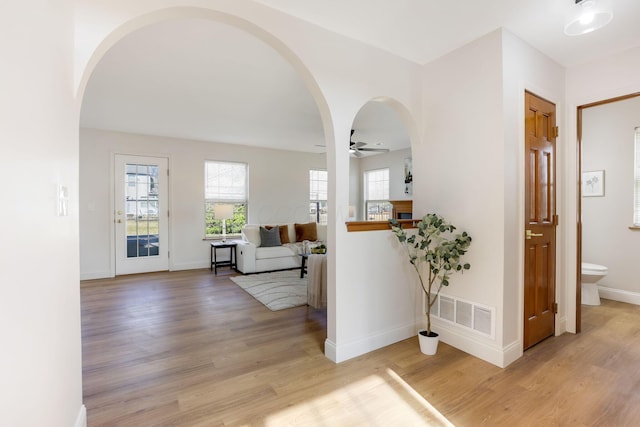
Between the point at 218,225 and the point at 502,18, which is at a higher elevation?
the point at 502,18

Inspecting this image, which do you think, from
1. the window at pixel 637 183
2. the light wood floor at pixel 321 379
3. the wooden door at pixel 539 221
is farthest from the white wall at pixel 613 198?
the wooden door at pixel 539 221

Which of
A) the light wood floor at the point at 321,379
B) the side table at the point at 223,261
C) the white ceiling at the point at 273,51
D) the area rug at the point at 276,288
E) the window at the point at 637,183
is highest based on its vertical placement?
the white ceiling at the point at 273,51

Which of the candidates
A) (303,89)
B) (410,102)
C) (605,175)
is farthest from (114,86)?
(605,175)

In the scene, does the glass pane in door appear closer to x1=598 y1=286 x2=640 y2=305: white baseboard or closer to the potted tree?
the potted tree

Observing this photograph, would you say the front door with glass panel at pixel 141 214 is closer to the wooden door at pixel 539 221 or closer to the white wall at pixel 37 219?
the white wall at pixel 37 219

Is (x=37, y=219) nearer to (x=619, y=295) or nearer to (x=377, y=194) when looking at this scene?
(x=619, y=295)

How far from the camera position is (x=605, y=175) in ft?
13.1

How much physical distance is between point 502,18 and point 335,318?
254 centimetres

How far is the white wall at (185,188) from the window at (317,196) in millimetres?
186

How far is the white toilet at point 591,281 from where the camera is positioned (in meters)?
3.62

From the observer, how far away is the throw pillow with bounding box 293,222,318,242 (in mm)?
6406

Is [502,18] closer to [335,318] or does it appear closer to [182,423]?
[335,318]

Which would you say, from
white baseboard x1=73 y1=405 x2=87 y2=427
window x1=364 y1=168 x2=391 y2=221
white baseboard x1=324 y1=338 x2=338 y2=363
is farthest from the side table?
white baseboard x1=73 y1=405 x2=87 y2=427

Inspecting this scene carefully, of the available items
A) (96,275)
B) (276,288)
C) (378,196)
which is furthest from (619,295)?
(96,275)
